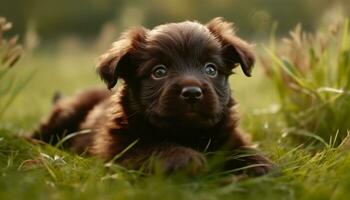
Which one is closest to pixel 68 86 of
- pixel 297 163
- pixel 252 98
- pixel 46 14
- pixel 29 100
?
pixel 29 100

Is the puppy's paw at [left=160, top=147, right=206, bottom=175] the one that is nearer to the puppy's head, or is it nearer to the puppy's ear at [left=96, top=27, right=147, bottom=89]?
the puppy's head

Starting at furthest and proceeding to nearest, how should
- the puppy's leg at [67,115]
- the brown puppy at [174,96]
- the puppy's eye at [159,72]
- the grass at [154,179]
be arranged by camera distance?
1. the puppy's leg at [67,115]
2. the puppy's eye at [159,72]
3. the brown puppy at [174,96]
4. the grass at [154,179]

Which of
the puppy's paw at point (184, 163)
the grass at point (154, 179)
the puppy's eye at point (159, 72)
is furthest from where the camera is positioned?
the puppy's eye at point (159, 72)

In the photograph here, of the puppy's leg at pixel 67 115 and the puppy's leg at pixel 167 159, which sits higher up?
the puppy's leg at pixel 167 159

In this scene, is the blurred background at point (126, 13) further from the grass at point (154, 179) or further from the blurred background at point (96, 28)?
the grass at point (154, 179)

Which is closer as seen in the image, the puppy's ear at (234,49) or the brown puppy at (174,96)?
the brown puppy at (174,96)

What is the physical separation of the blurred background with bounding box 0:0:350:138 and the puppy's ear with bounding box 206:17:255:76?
665 mm

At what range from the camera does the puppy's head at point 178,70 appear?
4.46 m

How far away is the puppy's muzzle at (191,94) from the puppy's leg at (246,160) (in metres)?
0.46

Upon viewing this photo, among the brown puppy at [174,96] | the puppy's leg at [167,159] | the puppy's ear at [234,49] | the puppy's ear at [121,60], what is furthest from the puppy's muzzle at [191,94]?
the puppy's ear at [234,49]

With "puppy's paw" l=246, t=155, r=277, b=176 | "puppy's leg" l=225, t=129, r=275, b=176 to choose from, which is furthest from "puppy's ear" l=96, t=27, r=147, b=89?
"puppy's paw" l=246, t=155, r=277, b=176

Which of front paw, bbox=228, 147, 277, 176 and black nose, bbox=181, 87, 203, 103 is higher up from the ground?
black nose, bbox=181, 87, 203, 103

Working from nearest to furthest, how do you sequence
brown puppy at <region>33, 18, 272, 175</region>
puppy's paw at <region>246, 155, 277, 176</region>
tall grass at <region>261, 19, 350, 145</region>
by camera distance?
puppy's paw at <region>246, 155, 277, 176</region>
brown puppy at <region>33, 18, 272, 175</region>
tall grass at <region>261, 19, 350, 145</region>

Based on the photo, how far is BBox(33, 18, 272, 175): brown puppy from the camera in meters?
4.42
